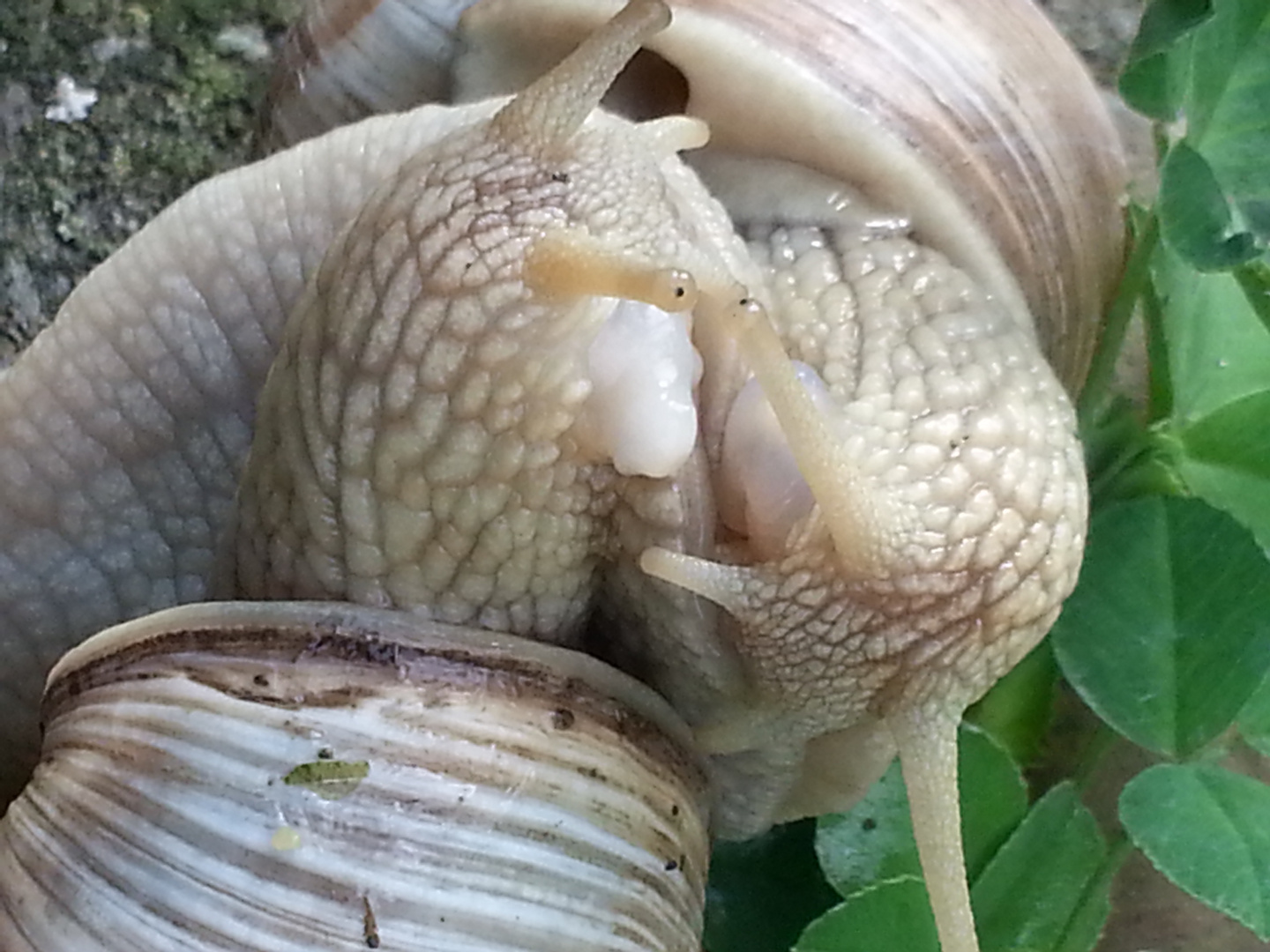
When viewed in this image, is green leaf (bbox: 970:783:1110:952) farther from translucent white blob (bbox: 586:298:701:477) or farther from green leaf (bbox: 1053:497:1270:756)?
translucent white blob (bbox: 586:298:701:477)

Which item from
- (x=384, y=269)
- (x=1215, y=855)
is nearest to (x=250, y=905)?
(x=384, y=269)

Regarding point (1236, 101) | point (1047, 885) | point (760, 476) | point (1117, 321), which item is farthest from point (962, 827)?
point (1236, 101)

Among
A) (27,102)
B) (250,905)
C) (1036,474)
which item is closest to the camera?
(250,905)

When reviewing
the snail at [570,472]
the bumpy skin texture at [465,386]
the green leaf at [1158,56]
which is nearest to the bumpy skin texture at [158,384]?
the snail at [570,472]

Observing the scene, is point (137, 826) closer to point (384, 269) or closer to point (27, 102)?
point (384, 269)

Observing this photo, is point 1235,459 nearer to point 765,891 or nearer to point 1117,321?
point 1117,321

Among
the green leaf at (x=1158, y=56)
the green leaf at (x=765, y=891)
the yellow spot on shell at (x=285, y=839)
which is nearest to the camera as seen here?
the yellow spot on shell at (x=285, y=839)

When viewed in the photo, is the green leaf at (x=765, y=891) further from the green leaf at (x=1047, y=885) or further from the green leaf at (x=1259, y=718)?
the green leaf at (x=1259, y=718)
